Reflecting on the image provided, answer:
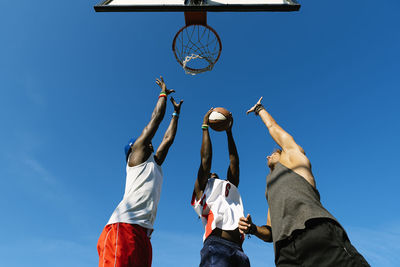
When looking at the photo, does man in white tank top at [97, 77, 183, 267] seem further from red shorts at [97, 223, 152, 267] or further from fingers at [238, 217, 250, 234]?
fingers at [238, 217, 250, 234]

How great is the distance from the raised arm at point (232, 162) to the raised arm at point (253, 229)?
1441mm

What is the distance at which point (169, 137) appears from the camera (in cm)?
505

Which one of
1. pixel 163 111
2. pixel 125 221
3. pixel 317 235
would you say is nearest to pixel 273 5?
pixel 163 111

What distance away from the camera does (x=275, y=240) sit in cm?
265

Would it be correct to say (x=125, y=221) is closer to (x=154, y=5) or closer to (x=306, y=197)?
(x=306, y=197)

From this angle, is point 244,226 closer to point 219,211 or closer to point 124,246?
point 219,211

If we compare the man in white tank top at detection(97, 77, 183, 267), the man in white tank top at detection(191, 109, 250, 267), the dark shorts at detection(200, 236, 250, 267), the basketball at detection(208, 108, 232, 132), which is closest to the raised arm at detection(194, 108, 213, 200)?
the man in white tank top at detection(191, 109, 250, 267)

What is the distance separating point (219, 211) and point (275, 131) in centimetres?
140

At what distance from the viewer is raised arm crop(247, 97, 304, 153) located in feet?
11.1

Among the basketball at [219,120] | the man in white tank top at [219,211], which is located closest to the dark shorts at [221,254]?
the man in white tank top at [219,211]

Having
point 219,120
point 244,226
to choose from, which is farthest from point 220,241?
point 219,120

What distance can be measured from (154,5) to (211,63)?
2025 mm

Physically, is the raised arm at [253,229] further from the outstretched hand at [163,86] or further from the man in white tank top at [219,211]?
the outstretched hand at [163,86]

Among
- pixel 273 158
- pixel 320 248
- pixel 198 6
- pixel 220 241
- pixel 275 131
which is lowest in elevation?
pixel 320 248
